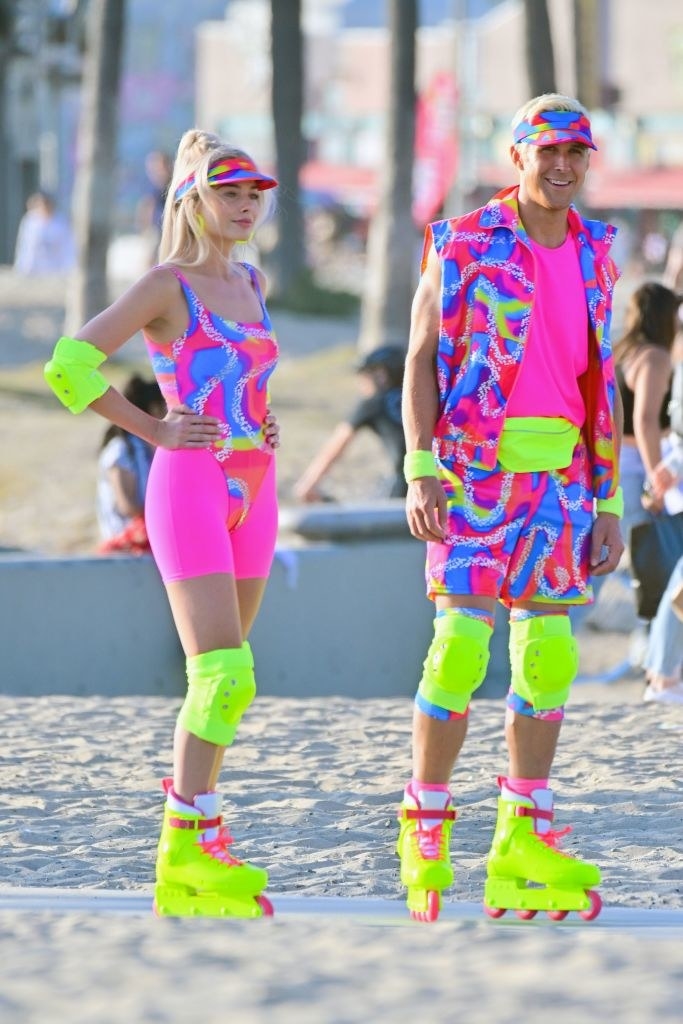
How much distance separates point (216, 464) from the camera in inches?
184

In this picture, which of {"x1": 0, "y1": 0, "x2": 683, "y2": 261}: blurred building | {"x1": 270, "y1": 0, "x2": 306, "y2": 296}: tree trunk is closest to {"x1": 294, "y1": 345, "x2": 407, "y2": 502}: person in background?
{"x1": 0, "y1": 0, "x2": 683, "y2": 261}: blurred building

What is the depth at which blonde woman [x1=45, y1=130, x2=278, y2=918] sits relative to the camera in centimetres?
457

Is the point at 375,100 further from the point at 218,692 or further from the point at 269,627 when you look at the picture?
the point at 218,692

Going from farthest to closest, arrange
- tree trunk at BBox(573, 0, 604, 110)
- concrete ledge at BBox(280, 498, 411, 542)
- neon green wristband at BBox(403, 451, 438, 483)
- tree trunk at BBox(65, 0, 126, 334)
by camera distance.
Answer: tree trunk at BBox(573, 0, 604, 110), tree trunk at BBox(65, 0, 126, 334), concrete ledge at BBox(280, 498, 411, 542), neon green wristband at BBox(403, 451, 438, 483)

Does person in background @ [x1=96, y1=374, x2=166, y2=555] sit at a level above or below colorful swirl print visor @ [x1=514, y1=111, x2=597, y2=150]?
below

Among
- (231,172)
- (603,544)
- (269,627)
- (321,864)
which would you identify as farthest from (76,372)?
(269,627)

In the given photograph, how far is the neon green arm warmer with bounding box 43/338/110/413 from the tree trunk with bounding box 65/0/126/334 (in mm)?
15419

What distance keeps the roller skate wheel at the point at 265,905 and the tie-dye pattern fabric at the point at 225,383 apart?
0.84 metres

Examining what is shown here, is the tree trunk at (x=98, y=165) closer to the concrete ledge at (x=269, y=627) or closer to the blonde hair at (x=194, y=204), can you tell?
the concrete ledge at (x=269, y=627)

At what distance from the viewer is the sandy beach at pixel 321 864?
11.2 feet

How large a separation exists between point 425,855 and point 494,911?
192mm

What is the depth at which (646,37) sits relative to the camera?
189 feet

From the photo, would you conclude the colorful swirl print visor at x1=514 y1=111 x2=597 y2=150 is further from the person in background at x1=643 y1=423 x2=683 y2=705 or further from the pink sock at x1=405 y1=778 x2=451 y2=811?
the person in background at x1=643 y1=423 x2=683 y2=705

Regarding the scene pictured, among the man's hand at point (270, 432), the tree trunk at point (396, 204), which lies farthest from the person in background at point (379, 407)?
the tree trunk at point (396, 204)
